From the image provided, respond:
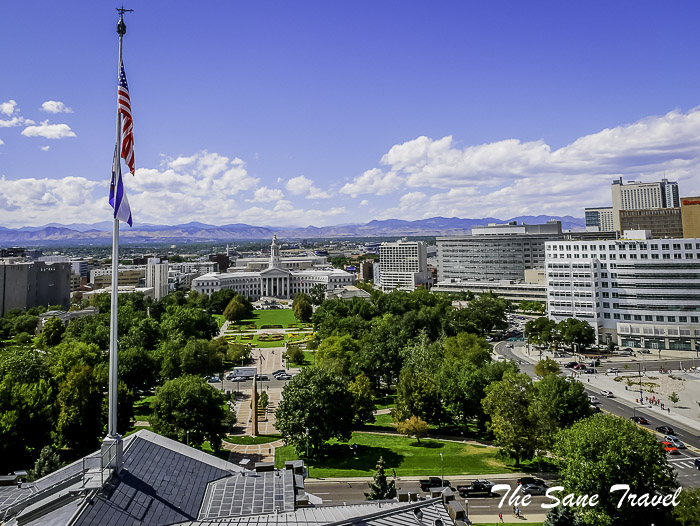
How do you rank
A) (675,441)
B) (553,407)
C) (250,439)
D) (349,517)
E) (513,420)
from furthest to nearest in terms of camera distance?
1. (250,439)
2. (675,441)
3. (553,407)
4. (513,420)
5. (349,517)

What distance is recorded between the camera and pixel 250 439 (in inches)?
2130

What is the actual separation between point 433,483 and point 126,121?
1394 inches

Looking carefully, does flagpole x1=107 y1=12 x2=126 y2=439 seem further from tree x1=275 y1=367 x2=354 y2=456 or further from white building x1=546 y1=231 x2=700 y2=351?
white building x1=546 y1=231 x2=700 y2=351

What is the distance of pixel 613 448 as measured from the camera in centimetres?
2936

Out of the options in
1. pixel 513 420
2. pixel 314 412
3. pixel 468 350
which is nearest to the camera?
pixel 513 420

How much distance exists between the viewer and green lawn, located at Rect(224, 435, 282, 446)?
53.2 meters

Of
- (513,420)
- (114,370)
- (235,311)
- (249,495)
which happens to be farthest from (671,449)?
(235,311)

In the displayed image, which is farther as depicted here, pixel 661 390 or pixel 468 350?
pixel 661 390

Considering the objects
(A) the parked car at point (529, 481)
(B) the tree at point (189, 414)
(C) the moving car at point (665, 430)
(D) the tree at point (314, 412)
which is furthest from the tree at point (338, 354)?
(C) the moving car at point (665, 430)

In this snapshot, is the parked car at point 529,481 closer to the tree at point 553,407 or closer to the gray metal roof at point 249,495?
the tree at point 553,407

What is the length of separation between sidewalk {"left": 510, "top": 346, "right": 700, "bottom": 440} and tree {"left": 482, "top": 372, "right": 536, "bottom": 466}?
2629 cm

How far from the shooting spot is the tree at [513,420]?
4288cm

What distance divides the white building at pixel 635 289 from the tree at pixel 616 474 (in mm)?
84265

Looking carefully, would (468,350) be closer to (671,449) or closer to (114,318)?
(671,449)
